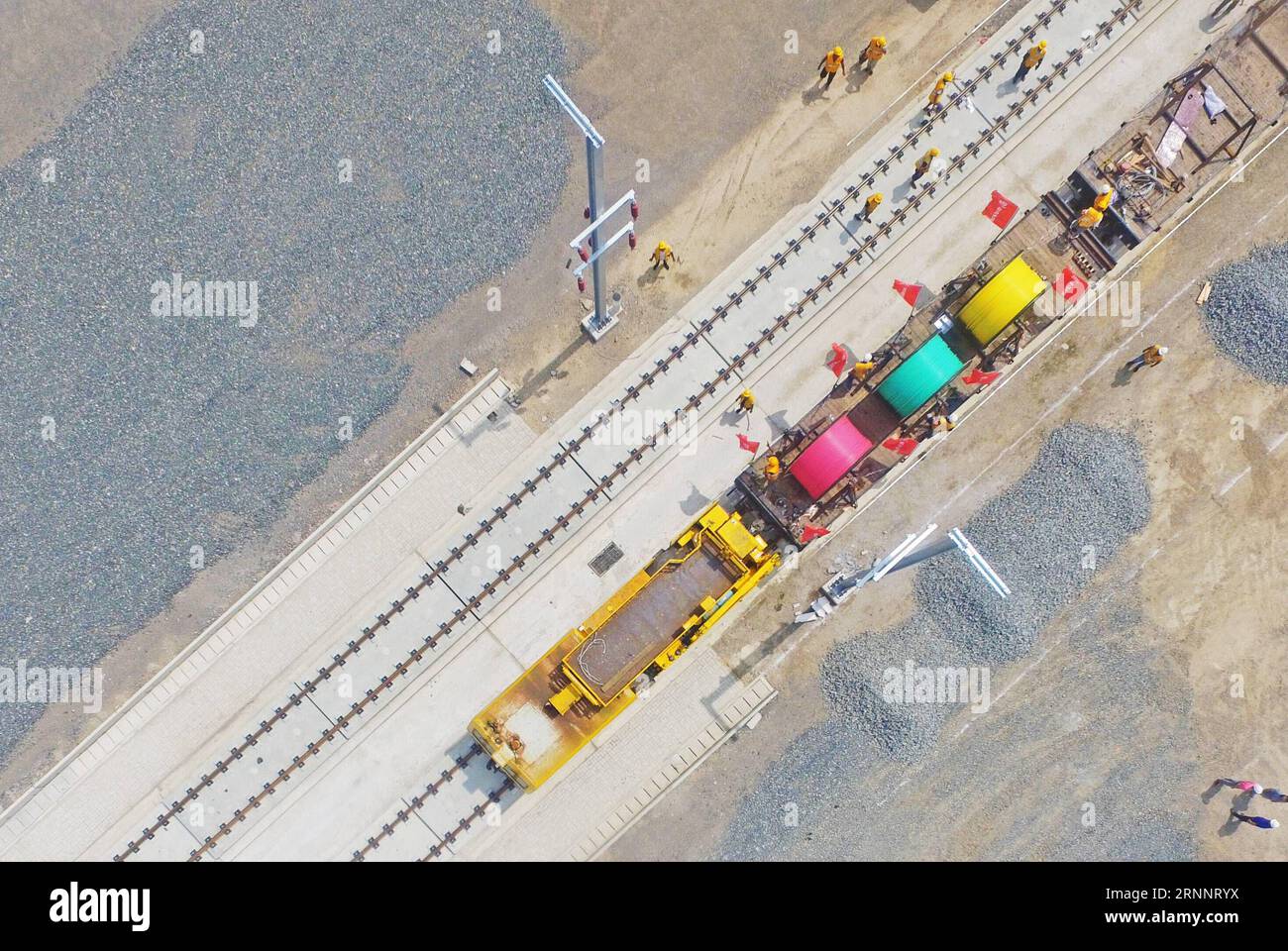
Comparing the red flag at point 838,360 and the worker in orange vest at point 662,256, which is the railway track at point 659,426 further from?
the worker in orange vest at point 662,256

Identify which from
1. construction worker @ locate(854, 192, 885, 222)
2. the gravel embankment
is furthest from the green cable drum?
the gravel embankment

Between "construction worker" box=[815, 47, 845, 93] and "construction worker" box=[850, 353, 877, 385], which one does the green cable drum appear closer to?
"construction worker" box=[850, 353, 877, 385]

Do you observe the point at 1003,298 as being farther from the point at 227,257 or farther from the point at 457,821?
the point at 227,257

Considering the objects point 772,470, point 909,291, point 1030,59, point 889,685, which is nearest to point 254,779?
point 772,470

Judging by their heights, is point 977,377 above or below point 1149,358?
above
